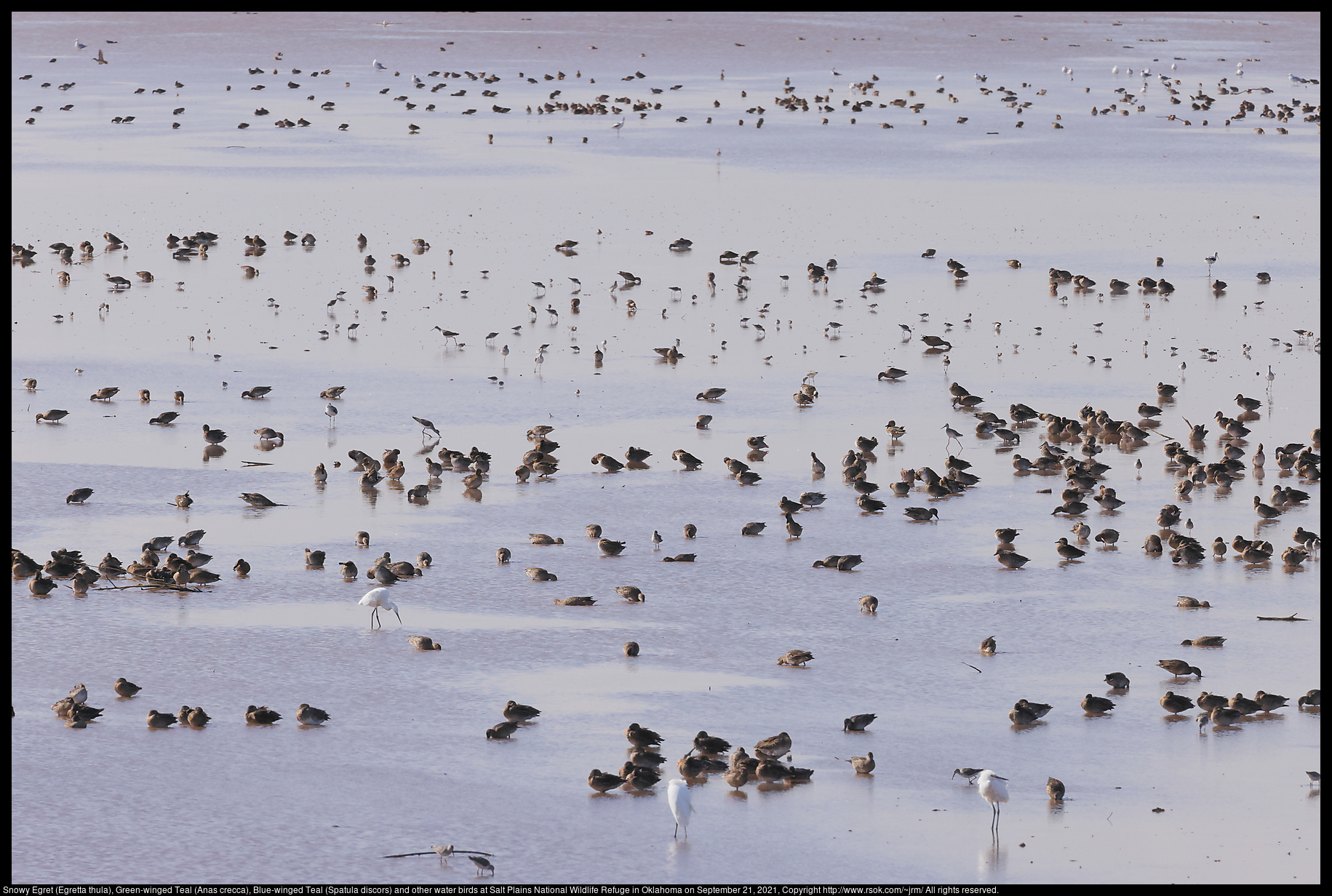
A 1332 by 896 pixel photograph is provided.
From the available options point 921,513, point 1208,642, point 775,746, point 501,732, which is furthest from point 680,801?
point 921,513

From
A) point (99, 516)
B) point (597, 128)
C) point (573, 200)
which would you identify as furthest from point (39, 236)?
point (597, 128)

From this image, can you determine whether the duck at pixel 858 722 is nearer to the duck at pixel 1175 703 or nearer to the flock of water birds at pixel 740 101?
the duck at pixel 1175 703

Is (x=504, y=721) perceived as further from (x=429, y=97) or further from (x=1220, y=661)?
(x=429, y=97)

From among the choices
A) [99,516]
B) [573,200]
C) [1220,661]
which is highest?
[573,200]

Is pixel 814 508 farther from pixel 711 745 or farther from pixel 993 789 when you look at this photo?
pixel 993 789

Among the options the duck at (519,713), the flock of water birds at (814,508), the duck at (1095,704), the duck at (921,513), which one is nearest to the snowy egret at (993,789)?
the flock of water birds at (814,508)

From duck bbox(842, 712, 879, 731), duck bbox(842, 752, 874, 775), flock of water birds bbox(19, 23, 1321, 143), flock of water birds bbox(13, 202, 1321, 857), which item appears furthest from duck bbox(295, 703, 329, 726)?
flock of water birds bbox(19, 23, 1321, 143)
